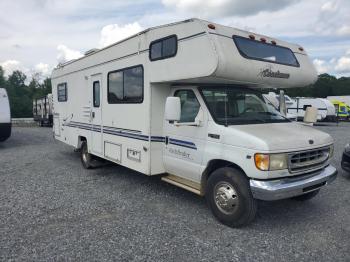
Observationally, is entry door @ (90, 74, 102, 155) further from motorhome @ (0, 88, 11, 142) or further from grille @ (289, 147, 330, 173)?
motorhome @ (0, 88, 11, 142)

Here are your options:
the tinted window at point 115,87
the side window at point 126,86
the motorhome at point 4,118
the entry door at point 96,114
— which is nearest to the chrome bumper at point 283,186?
the side window at point 126,86

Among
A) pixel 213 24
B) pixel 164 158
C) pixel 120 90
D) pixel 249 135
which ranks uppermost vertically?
pixel 213 24

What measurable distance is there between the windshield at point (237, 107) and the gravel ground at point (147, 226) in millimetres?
1558

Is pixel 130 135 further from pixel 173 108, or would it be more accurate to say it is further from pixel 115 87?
pixel 173 108

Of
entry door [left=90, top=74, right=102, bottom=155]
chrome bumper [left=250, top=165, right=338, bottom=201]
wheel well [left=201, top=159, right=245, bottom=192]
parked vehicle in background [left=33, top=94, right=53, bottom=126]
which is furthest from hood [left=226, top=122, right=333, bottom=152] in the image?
parked vehicle in background [left=33, top=94, right=53, bottom=126]

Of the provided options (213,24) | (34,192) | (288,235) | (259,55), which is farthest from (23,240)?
(259,55)

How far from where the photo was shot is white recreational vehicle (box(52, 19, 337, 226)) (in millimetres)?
4270

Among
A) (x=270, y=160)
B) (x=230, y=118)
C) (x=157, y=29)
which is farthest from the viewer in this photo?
(x=157, y=29)

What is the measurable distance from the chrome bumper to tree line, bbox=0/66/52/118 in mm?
48322

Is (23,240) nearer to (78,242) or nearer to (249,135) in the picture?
(78,242)

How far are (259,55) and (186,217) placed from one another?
112 inches

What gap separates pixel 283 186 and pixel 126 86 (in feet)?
12.0

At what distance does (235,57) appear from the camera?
4465 millimetres

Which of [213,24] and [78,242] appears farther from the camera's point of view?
[213,24]
